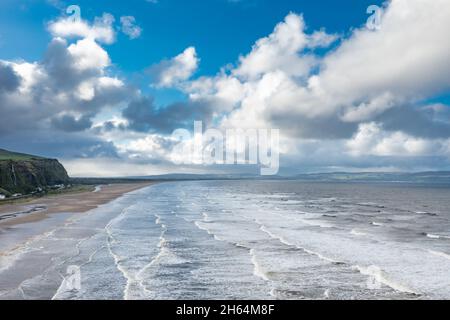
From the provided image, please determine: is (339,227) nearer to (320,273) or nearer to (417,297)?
(320,273)

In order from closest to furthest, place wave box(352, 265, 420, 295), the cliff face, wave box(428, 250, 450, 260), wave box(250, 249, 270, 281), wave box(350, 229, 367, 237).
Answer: wave box(352, 265, 420, 295), wave box(250, 249, 270, 281), wave box(428, 250, 450, 260), wave box(350, 229, 367, 237), the cliff face

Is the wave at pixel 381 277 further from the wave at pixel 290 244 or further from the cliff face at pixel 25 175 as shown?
the cliff face at pixel 25 175

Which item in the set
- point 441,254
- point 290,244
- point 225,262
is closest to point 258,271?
point 225,262

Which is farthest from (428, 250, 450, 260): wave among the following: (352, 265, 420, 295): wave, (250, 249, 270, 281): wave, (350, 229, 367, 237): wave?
(250, 249, 270, 281): wave

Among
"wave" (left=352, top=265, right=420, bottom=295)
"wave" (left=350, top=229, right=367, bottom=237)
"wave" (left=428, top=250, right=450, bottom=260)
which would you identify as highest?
"wave" (left=352, top=265, right=420, bottom=295)

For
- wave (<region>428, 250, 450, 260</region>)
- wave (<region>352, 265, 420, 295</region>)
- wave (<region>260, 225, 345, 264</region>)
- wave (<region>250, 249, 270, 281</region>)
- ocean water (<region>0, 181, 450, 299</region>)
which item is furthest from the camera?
wave (<region>428, 250, 450, 260</region>)

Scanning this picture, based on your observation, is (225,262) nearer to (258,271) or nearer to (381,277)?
(258,271)

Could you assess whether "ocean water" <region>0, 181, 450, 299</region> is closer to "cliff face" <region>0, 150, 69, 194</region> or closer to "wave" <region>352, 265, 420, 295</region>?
"wave" <region>352, 265, 420, 295</region>

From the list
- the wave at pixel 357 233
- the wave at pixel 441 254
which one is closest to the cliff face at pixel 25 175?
the wave at pixel 357 233

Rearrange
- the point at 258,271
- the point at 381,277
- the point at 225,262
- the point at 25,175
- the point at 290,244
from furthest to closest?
→ 1. the point at 25,175
2. the point at 290,244
3. the point at 225,262
4. the point at 258,271
5. the point at 381,277
